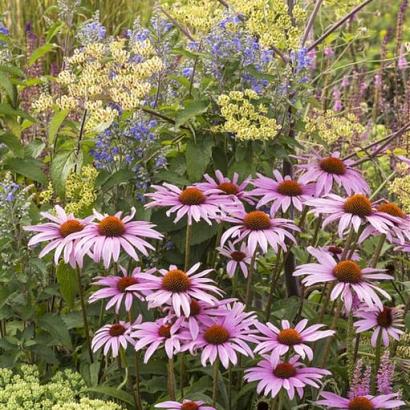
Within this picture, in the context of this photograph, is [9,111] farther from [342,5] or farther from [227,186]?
[342,5]

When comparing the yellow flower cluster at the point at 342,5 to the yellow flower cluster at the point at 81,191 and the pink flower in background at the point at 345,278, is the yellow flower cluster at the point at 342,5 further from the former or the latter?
the pink flower in background at the point at 345,278

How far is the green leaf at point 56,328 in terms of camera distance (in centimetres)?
242

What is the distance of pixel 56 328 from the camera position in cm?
244

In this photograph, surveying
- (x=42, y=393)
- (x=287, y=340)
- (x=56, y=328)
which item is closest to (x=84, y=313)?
(x=56, y=328)

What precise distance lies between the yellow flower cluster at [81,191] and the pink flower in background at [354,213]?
0.67 m

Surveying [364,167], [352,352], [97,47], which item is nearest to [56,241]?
[97,47]

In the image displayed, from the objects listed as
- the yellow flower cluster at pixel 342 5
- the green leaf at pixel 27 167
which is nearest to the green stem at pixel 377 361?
the green leaf at pixel 27 167

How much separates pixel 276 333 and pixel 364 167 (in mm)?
2856

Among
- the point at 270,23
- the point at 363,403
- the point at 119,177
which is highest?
the point at 270,23

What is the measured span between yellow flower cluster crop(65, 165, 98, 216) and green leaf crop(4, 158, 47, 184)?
0.13 m

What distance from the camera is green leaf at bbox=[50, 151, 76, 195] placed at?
8.00 ft

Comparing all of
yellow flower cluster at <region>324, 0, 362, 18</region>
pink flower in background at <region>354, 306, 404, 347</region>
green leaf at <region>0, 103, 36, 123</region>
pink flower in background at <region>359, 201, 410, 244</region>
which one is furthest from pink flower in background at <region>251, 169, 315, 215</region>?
yellow flower cluster at <region>324, 0, 362, 18</region>

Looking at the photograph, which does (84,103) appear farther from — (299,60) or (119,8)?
(119,8)

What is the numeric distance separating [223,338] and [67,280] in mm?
660
